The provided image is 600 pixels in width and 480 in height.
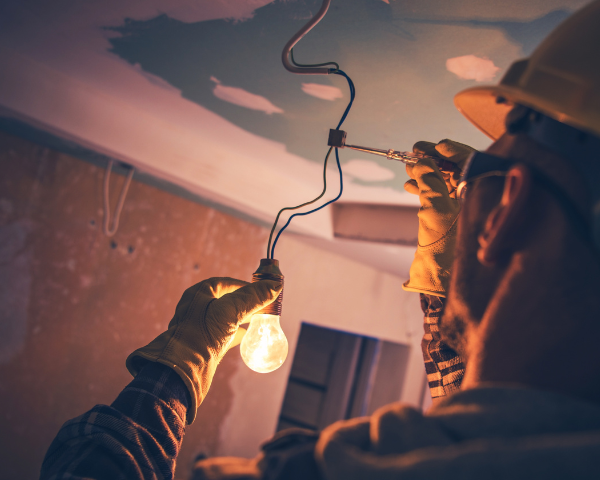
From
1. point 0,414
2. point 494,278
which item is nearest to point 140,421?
point 494,278

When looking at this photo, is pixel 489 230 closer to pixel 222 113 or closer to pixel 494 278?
pixel 494 278

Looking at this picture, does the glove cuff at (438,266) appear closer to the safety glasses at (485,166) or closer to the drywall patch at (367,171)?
the safety glasses at (485,166)

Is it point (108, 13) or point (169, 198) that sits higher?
point (108, 13)

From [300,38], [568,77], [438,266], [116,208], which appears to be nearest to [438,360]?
[438,266]

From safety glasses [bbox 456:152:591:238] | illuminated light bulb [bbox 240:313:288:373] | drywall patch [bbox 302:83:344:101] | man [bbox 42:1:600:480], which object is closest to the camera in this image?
man [bbox 42:1:600:480]

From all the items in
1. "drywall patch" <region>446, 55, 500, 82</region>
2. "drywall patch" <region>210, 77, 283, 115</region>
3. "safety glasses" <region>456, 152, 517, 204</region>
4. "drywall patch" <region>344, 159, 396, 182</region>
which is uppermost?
"drywall patch" <region>446, 55, 500, 82</region>

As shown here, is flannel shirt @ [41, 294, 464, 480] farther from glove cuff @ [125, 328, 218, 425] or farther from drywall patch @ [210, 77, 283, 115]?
drywall patch @ [210, 77, 283, 115]

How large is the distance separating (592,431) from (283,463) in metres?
0.31

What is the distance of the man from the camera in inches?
14.6

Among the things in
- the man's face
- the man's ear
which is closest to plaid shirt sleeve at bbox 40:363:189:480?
the man's face

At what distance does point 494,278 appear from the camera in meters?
0.55

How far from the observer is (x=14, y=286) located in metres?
1.77

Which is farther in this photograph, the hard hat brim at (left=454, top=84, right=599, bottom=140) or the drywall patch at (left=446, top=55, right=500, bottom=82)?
the drywall patch at (left=446, top=55, right=500, bottom=82)

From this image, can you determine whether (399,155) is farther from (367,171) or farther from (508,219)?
(367,171)
